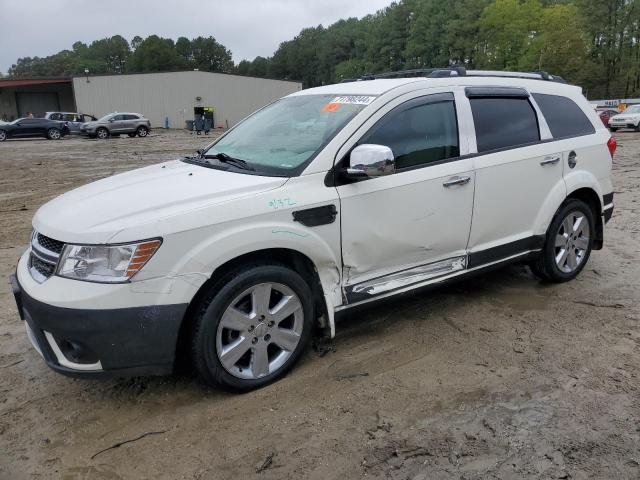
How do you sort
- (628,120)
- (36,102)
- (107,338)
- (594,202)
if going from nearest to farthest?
(107,338), (594,202), (628,120), (36,102)

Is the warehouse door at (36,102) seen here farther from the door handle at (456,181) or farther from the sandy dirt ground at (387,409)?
the door handle at (456,181)

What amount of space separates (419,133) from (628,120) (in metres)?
27.3

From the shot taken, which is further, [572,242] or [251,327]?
[572,242]

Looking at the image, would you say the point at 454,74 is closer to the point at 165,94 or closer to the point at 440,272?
the point at 440,272

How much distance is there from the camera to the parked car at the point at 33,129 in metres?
29.4

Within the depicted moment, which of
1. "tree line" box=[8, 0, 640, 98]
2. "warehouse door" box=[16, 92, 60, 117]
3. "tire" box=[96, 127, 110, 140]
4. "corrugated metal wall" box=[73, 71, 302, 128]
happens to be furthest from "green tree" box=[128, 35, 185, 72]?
"tire" box=[96, 127, 110, 140]

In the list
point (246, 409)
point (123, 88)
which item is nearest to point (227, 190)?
point (246, 409)

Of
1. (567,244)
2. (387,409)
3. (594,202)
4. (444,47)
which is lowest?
(387,409)

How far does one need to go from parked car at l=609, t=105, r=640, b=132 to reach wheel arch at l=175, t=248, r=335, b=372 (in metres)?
28.1

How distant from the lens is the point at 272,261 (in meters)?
3.18

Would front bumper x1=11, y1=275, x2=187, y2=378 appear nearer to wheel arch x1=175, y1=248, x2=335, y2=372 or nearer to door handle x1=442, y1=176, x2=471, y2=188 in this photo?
wheel arch x1=175, y1=248, x2=335, y2=372

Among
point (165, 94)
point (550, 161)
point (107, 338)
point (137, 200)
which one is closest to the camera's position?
point (107, 338)

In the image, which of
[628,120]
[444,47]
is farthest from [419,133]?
[444,47]

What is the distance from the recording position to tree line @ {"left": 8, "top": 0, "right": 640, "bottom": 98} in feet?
214
